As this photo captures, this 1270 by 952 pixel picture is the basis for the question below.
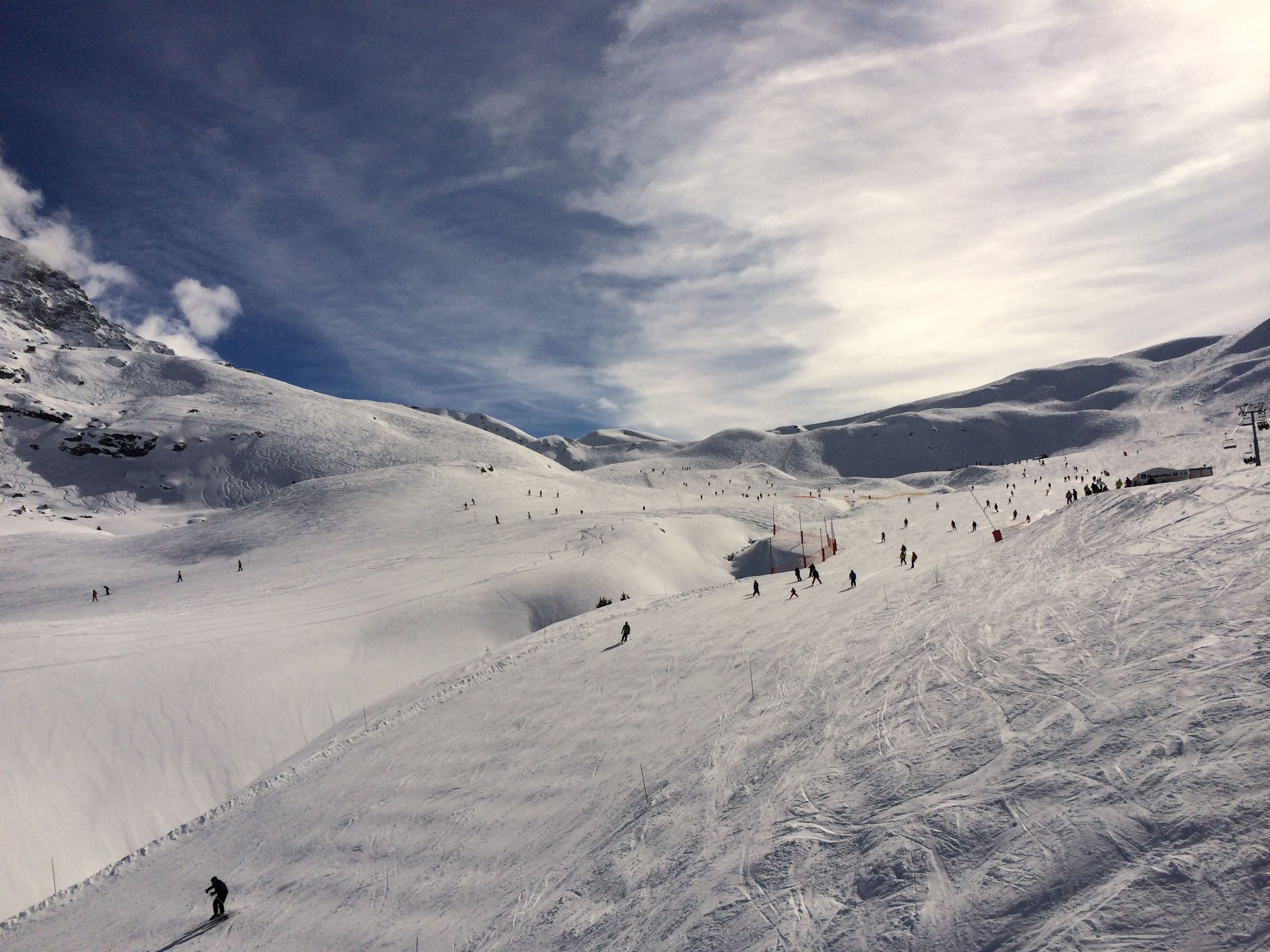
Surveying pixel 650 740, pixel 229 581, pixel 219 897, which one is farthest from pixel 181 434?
pixel 650 740

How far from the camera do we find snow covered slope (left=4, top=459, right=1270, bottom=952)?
7285 millimetres

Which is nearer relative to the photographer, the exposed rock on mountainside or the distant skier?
the distant skier

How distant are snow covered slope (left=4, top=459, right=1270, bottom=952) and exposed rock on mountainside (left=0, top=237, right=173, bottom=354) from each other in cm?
16728

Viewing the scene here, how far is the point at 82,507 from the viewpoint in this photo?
81.9 metres

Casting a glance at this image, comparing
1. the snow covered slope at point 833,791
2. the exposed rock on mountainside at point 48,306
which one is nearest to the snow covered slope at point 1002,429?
the snow covered slope at point 833,791

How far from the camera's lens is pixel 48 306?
157 m

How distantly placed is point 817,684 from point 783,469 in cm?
16783

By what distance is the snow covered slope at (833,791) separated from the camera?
7285mm

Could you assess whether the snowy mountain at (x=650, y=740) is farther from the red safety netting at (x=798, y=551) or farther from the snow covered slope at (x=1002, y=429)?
the snow covered slope at (x=1002, y=429)

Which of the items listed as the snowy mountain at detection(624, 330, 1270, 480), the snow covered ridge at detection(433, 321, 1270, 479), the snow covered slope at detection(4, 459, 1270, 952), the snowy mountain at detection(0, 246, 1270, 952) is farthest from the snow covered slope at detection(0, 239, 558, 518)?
the snow covered slope at detection(4, 459, 1270, 952)

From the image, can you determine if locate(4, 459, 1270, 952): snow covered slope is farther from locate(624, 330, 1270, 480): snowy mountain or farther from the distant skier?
locate(624, 330, 1270, 480): snowy mountain

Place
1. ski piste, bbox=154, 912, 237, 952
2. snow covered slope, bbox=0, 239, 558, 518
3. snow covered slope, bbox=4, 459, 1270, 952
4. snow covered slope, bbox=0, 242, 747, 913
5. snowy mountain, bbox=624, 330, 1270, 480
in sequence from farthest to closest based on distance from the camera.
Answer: snowy mountain, bbox=624, 330, 1270, 480 → snow covered slope, bbox=0, 239, 558, 518 → snow covered slope, bbox=0, 242, 747, 913 → ski piste, bbox=154, 912, 237, 952 → snow covered slope, bbox=4, 459, 1270, 952

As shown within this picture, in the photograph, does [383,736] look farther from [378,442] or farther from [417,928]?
[378,442]

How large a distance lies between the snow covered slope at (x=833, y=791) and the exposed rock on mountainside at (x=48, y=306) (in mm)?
167284
